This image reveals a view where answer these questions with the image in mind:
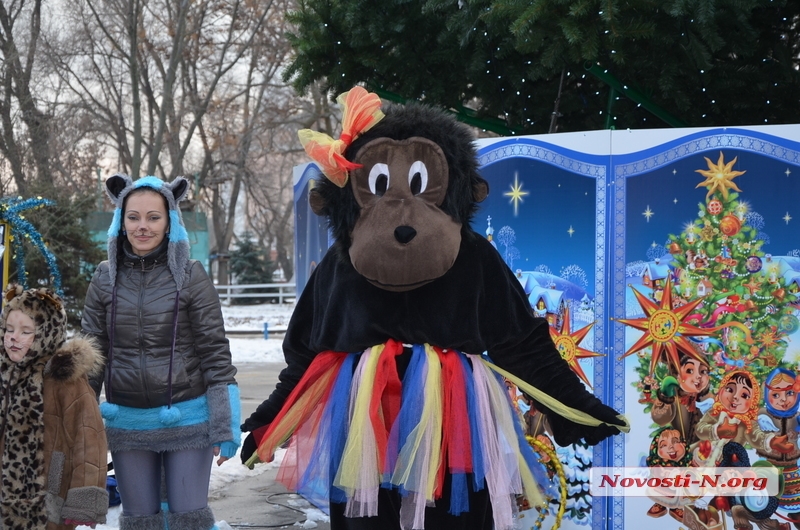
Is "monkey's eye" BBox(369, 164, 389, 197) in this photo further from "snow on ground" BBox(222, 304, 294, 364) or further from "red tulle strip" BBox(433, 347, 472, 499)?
"snow on ground" BBox(222, 304, 294, 364)

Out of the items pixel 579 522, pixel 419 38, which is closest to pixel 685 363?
pixel 579 522

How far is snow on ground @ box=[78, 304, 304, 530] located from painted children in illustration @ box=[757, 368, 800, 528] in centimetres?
266

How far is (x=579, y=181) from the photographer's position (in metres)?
4.25

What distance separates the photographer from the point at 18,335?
326 cm

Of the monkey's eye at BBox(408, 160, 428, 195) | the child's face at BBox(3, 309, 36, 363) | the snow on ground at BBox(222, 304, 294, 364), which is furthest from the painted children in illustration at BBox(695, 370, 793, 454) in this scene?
the snow on ground at BBox(222, 304, 294, 364)

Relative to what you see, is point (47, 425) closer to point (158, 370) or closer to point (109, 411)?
point (109, 411)

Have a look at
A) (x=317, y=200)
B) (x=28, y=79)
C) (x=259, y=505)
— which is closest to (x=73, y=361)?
(x=317, y=200)

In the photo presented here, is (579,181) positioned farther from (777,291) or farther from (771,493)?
(771,493)

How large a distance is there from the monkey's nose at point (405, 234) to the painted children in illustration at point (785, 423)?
239 centimetres

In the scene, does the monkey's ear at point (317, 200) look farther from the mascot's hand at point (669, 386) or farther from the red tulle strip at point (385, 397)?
the mascot's hand at point (669, 386)

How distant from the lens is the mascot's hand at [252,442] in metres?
3.05

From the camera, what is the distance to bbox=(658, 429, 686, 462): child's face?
13.8ft

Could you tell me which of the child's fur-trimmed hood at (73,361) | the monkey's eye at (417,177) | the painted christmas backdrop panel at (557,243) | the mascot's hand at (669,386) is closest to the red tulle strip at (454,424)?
the monkey's eye at (417,177)

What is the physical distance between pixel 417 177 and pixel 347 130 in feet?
1.05
